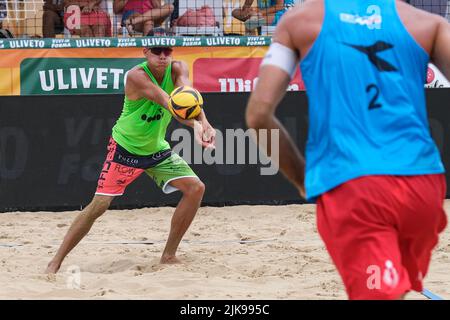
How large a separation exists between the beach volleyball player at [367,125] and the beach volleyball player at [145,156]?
359cm

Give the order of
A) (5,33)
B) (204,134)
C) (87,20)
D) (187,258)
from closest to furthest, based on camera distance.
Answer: (204,134), (187,258), (5,33), (87,20)

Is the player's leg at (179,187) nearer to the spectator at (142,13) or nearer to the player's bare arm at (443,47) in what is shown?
the player's bare arm at (443,47)

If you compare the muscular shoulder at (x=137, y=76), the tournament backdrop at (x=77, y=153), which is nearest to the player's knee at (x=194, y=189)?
the muscular shoulder at (x=137, y=76)

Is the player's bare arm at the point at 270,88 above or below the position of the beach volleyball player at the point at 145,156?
above

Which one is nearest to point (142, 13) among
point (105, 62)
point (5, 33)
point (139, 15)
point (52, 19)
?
point (139, 15)

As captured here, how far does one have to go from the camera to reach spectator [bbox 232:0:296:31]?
10805mm

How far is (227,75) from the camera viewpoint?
10164 millimetres

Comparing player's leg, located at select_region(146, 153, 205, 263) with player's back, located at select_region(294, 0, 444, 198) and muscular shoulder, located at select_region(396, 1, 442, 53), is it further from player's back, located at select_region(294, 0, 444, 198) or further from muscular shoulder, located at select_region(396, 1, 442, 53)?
muscular shoulder, located at select_region(396, 1, 442, 53)

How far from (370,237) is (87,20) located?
871cm

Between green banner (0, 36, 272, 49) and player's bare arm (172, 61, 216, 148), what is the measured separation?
348cm

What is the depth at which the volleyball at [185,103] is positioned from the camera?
5.79 m

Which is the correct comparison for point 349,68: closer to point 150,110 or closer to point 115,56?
point 150,110

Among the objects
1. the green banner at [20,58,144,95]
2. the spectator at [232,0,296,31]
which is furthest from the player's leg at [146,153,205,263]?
the spectator at [232,0,296,31]

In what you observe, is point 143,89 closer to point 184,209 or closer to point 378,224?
point 184,209
